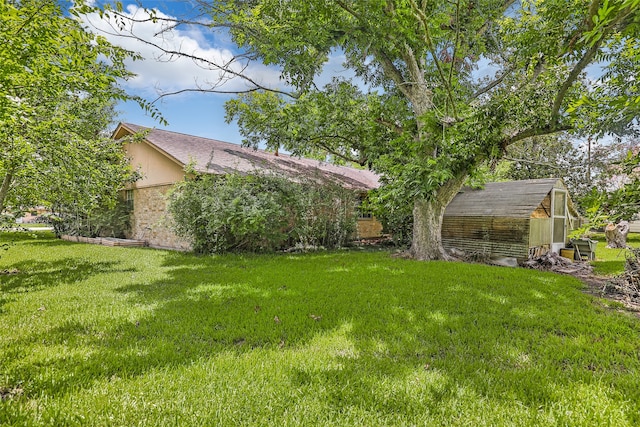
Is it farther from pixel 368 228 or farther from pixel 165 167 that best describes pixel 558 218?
pixel 165 167

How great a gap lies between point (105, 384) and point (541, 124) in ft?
31.6

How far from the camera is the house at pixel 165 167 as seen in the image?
43.3 feet

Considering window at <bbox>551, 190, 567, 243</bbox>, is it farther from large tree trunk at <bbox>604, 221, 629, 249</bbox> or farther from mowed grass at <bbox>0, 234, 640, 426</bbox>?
mowed grass at <bbox>0, 234, 640, 426</bbox>

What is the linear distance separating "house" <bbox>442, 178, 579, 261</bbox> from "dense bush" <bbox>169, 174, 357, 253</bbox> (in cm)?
560

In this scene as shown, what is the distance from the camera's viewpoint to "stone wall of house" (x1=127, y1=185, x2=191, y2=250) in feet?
45.7

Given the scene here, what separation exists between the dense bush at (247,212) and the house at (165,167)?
987mm

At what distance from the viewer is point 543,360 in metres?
3.46

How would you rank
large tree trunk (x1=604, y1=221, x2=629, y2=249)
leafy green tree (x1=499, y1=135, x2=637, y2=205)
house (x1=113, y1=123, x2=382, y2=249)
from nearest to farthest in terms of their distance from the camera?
house (x1=113, y1=123, x2=382, y2=249)
large tree trunk (x1=604, y1=221, x2=629, y2=249)
leafy green tree (x1=499, y1=135, x2=637, y2=205)

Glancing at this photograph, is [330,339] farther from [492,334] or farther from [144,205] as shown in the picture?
[144,205]

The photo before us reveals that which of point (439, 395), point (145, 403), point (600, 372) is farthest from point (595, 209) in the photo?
point (145, 403)

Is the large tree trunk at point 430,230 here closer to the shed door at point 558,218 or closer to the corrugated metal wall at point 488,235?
the corrugated metal wall at point 488,235

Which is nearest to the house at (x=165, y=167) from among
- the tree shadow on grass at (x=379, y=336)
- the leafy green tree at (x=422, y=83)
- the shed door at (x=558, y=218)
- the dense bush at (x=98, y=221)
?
the dense bush at (x=98, y=221)

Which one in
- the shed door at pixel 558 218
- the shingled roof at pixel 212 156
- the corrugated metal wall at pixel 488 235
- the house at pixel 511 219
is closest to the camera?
the corrugated metal wall at pixel 488 235

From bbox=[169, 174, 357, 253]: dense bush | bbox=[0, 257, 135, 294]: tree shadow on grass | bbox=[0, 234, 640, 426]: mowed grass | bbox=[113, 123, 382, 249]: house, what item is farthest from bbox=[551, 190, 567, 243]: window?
bbox=[0, 257, 135, 294]: tree shadow on grass
